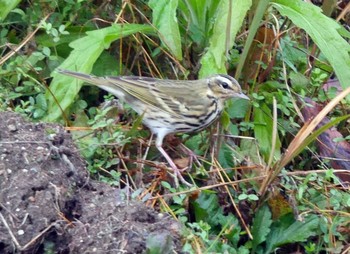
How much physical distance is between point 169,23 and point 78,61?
0.61m

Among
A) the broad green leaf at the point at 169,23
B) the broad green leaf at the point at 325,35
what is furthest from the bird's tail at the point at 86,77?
the broad green leaf at the point at 325,35

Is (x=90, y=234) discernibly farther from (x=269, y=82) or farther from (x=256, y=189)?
(x=269, y=82)

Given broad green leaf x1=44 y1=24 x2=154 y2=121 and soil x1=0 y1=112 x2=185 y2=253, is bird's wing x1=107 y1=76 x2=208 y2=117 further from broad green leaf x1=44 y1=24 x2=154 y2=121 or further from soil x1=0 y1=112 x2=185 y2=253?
soil x1=0 y1=112 x2=185 y2=253

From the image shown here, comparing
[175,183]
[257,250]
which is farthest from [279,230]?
[175,183]

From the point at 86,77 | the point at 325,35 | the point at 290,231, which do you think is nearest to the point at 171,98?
the point at 86,77

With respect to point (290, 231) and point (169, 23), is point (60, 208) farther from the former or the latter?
point (169, 23)

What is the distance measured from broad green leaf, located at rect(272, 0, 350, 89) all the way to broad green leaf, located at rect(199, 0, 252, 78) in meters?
0.39

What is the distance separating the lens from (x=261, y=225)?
5.27m

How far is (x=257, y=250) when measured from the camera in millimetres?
5258

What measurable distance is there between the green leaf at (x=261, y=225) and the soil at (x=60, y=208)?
71 centimetres

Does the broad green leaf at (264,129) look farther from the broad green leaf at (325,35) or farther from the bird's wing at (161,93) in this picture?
the broad green leaf at (325,35)

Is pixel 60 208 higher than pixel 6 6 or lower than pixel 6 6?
lower

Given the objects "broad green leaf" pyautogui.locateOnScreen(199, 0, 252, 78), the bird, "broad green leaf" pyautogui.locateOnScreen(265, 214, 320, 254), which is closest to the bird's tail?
the bird

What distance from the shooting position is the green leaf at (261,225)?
5.23 meters
